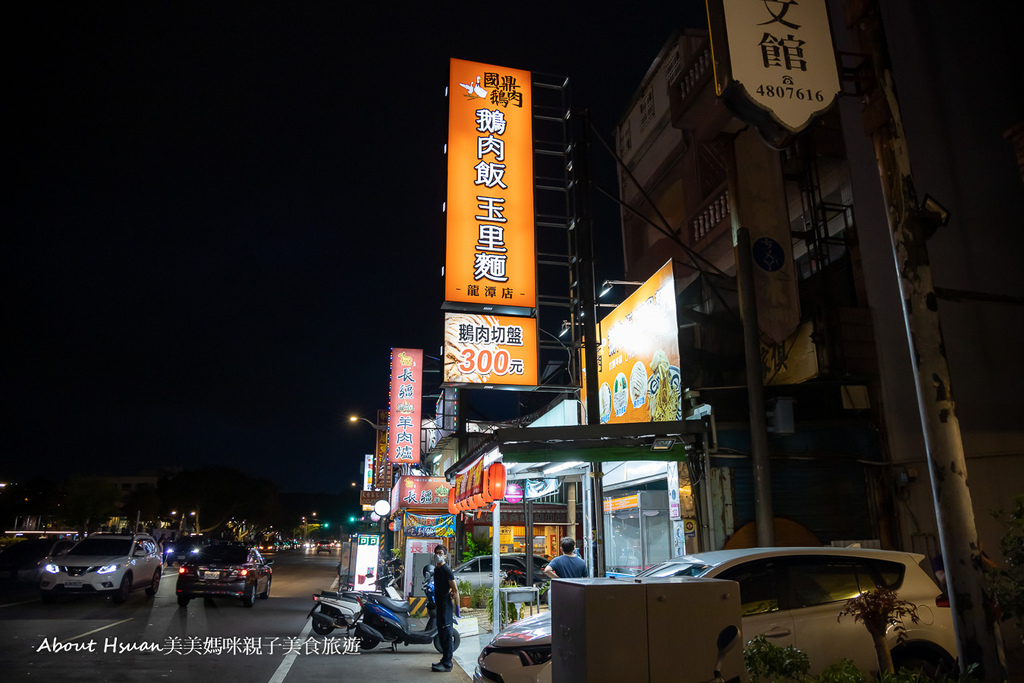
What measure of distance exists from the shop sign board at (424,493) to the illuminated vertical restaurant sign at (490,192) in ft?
35.6

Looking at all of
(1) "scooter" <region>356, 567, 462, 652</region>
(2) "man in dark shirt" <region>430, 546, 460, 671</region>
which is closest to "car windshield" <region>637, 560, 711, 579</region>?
(2) "man in dark shirt" <region>430, 546, 460, 671</region>

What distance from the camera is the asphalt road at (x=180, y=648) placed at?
8.91 meters

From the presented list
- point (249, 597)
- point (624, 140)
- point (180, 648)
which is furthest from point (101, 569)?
point (624, 140)

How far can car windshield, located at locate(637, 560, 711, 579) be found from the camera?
6.73 meters

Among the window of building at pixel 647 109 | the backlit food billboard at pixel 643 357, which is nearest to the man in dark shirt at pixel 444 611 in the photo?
the backlit food billboard at pixel 643 357

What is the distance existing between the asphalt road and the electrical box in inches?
263

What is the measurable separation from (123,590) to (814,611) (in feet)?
58.4

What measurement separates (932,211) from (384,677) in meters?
8.58

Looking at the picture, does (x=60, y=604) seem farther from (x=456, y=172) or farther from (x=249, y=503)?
(x=249, y=503)

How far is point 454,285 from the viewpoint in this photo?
11773 mm

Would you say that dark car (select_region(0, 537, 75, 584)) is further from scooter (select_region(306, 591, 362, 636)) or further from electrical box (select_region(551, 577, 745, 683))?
electrical box (select_region(551, 577, 745, 683))

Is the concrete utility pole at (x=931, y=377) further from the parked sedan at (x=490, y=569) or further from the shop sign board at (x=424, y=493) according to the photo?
the shop sign board at (x=424, y=493)

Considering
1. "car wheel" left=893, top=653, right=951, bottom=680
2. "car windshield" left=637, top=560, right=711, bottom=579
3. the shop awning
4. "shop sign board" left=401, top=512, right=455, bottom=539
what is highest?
the shop awning

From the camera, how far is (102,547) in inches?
729
